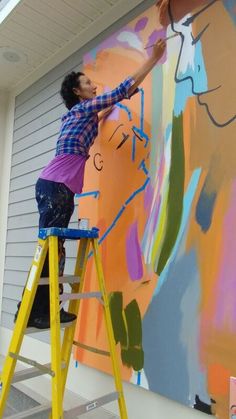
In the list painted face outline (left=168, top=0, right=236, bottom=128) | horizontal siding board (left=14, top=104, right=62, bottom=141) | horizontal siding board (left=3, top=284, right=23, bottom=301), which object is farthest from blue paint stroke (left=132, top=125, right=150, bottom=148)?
horizontal siding board (left=3, top=284, right=23, bottom=301)

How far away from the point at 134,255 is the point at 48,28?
6.18 ft

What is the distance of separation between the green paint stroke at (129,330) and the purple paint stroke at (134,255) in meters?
0.14

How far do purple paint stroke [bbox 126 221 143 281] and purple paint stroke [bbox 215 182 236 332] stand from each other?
1.57 feet

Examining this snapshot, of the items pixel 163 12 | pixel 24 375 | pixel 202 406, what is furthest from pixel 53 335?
pixel 163 12

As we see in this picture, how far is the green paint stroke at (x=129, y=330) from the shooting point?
1818 mm

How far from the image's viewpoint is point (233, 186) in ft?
4.97

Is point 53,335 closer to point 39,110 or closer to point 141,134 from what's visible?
point 141,134

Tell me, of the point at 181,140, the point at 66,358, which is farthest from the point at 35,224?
the point at 181,140

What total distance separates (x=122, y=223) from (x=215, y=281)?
0.67m

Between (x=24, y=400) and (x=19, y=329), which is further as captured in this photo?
(x=24, y=400)

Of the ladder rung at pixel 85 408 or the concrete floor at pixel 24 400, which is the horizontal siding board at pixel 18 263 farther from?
the ladder rung at pixel 85 408

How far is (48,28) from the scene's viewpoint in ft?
8.95

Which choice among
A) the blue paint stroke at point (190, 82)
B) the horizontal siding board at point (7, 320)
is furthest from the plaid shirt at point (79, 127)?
the horizontal siding board at point (7, 320)

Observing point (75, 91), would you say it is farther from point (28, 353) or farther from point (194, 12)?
point (28, 353)
